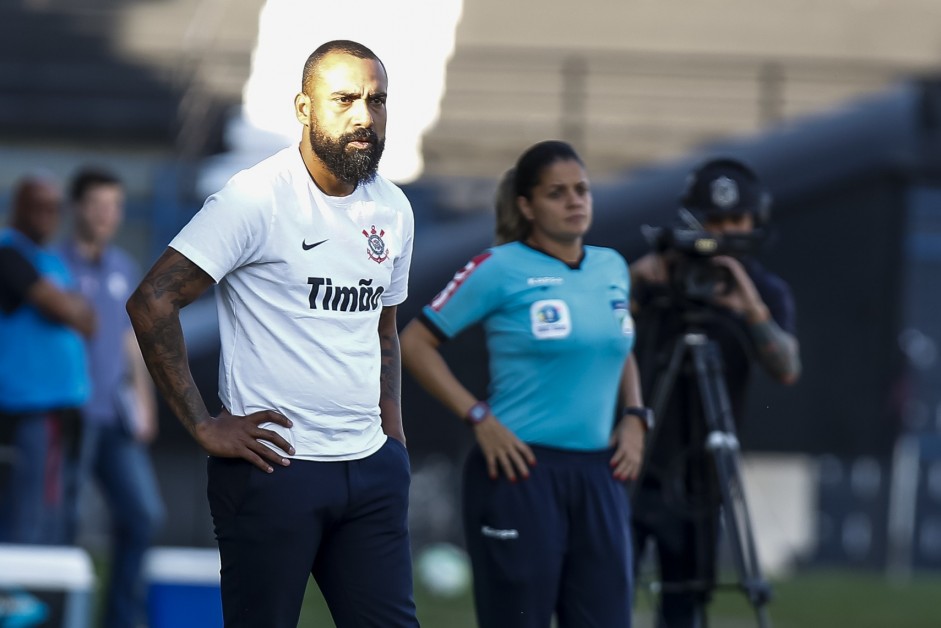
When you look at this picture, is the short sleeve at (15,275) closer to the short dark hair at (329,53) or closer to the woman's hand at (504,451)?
the woman's hand at (504,451)

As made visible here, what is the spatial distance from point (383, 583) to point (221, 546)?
350 mm

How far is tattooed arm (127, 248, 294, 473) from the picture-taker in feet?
10.9

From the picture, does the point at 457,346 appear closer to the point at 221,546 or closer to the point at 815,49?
the point at 221,546

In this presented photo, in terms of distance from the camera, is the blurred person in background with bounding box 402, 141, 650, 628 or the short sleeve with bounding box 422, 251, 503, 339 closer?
the blurred person in background with bounding box 402, 141, 650, 628

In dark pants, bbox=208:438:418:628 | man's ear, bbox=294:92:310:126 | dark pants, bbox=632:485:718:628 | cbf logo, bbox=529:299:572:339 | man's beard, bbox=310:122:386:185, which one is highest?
man's ear, bbox=294:92:310:126

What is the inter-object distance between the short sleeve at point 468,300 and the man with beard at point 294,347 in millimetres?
1003

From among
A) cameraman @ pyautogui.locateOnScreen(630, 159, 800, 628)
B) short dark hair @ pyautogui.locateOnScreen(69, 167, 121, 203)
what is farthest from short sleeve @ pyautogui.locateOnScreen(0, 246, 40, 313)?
cameraman @ pyautogui.locateOnScreen(630, 159, 800, 628)

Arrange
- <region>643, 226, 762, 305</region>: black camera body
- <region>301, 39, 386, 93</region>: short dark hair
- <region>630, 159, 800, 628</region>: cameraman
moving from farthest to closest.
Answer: <region>630, 159, 800, 628</region>: cameraman
<region>643, 226, 762, 305</region>: black camera body
<region>301, 39, 386, 93</region>: short dark hair

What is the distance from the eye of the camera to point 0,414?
22.7 feet

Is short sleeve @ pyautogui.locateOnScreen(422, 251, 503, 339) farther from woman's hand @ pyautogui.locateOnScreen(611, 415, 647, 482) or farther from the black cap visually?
the black cap

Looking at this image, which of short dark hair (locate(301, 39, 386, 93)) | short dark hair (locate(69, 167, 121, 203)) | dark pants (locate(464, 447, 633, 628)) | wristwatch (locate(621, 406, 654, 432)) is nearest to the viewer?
short dark hair (locate(301, 39, 386, 93))

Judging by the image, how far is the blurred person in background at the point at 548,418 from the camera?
432cm

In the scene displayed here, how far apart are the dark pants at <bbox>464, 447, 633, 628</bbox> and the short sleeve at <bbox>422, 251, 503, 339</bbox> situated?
0.42m

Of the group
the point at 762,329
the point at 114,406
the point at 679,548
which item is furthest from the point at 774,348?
the point at 114,406
